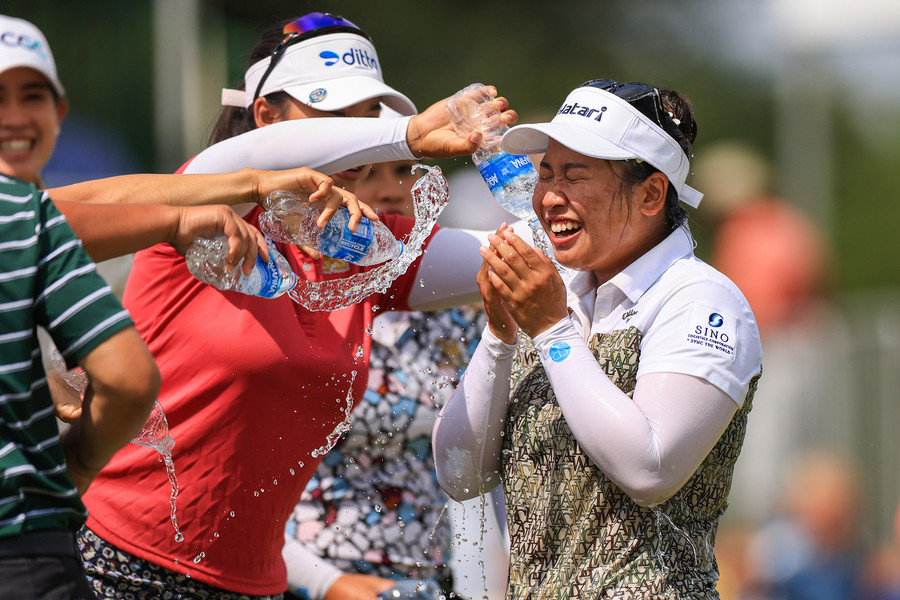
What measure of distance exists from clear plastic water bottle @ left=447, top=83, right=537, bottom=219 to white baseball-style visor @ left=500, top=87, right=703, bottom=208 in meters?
0.14

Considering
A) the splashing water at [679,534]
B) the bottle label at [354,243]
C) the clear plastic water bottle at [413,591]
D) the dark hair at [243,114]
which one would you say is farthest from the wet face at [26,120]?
the clear plastic water bottle at [413,591]

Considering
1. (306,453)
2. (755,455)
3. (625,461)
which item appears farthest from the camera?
(755,455)

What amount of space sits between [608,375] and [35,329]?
142cm

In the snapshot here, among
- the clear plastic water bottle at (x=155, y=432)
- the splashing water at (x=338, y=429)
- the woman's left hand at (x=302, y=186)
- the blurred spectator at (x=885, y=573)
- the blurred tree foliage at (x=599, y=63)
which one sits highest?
the woman's left hand at (x=302, y=186)

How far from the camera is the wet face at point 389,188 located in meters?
4.58

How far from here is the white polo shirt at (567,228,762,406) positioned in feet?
9.95

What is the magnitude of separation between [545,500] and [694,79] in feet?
43.4

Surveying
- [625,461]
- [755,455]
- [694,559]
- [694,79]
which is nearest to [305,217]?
[625,461]

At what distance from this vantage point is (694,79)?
51.4 ft

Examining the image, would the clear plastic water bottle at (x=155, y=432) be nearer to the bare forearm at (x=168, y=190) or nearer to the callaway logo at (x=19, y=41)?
the bare forearm at (x=168, y=190)

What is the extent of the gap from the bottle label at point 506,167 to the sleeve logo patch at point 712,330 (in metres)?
0.72

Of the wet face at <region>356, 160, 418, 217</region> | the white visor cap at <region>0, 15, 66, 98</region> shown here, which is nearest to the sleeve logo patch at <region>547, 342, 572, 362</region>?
the white visor cap at <region>0, 15, 66, 98</region>

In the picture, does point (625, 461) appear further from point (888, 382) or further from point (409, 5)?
point (409, 5)

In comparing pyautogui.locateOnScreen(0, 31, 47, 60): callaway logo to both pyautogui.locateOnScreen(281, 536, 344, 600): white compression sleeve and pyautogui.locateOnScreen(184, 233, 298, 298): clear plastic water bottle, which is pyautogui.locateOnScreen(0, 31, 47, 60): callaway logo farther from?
pyautogui.locateOnScreen(281, 536, 344, 600): white compression sleeve
